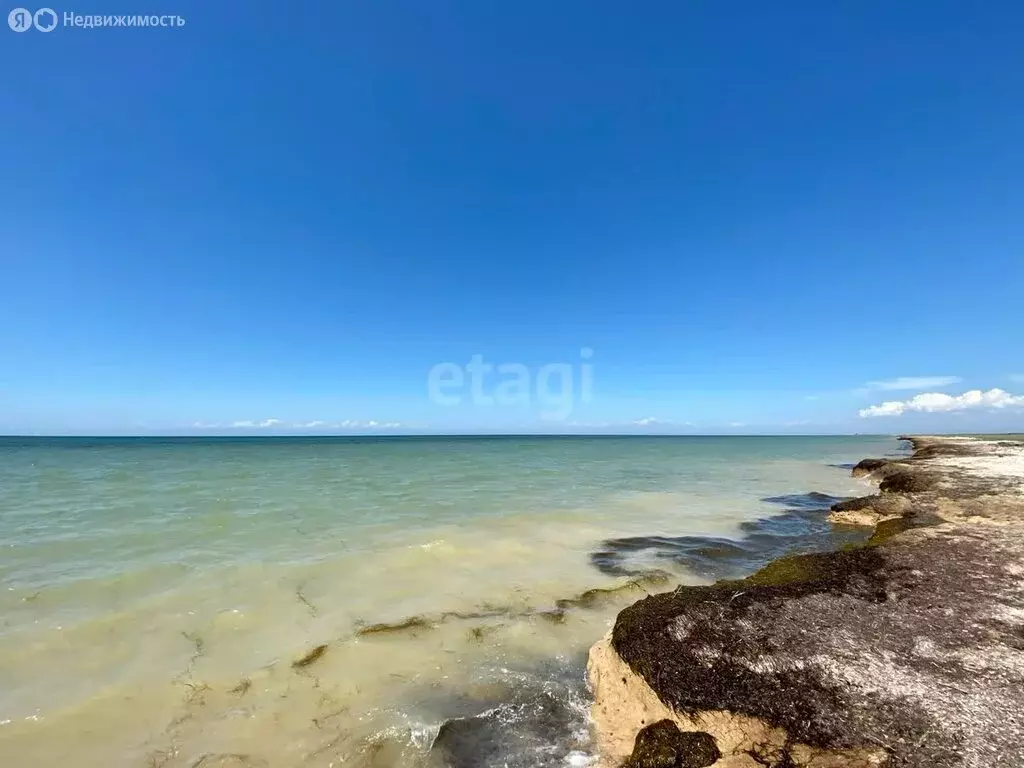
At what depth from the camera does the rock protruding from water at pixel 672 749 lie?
13.1 feet

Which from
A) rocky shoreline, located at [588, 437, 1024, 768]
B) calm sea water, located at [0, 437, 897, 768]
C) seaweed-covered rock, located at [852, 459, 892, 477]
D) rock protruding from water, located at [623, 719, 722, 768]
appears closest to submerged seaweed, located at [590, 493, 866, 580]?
calm sea water, located at [0, 437, 897, 768]

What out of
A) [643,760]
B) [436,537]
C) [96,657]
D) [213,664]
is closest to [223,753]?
[213,664]

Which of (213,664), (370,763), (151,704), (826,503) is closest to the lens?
(370,763)

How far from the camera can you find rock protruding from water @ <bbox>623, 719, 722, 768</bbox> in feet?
13.1

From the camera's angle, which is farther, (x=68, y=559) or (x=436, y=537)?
(x=436, y=537)

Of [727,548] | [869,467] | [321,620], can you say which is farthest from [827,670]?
[869,467]

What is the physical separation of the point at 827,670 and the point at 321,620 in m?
7.34

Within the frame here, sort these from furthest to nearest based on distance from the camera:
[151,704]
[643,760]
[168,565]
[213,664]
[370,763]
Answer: [168,565] → [213,664] → [151,704] → [370,763] → [643,760]

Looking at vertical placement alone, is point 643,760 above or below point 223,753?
above

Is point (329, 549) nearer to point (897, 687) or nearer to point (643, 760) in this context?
point (643, 760)

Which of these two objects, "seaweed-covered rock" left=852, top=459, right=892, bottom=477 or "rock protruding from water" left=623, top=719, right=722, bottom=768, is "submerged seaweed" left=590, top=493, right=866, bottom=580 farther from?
"seaweed-covered rock" left=852, top=459, right=892, bottom=477

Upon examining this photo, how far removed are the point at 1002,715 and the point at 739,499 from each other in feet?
60.0

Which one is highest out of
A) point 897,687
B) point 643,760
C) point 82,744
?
point 897,687

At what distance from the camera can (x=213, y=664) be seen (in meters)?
6.65
